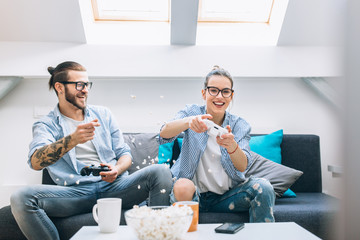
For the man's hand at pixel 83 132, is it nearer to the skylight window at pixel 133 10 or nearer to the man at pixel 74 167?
the man at pixel 74 167

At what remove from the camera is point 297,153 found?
2.48 metres

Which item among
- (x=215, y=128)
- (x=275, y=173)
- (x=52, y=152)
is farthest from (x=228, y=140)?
(x=52, y=152)

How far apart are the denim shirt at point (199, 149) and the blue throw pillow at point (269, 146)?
1.81 feet

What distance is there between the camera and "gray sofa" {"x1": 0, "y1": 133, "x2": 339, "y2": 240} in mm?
1749

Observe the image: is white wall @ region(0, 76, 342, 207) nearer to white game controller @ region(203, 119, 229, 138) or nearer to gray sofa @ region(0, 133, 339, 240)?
gray sofa @ region(0, 133, 339, 240)

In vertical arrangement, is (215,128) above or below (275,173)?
above

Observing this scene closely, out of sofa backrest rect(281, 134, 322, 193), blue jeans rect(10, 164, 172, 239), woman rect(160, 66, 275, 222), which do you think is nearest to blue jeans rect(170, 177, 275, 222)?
woman rect(160, 66, 275, 222)

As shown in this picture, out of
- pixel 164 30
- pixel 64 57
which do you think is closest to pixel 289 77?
pixel 164 30

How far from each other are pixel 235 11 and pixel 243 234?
7.50 ft

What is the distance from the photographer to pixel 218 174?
1.79m

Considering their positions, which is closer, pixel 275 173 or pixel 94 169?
pixel 94 169

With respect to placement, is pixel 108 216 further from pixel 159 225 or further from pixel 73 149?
pixel 73 149

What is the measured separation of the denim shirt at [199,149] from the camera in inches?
69.3

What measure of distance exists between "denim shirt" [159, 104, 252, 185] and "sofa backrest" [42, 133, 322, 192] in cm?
49
